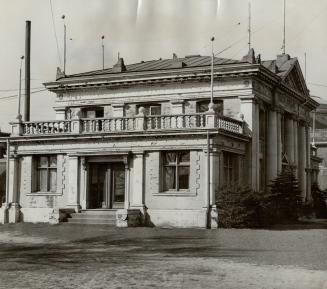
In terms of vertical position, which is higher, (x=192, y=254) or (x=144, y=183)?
(x=144, y=183)

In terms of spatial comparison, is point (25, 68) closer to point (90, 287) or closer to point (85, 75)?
point (85, 75)

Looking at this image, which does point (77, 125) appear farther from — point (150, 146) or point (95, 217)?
point (95, 217)

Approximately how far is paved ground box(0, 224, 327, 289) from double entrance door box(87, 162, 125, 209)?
4885mm

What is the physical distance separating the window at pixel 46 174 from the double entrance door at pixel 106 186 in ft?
6.84

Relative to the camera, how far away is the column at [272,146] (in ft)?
115

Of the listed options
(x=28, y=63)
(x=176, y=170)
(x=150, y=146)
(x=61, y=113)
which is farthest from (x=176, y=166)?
(x=28, y=63)

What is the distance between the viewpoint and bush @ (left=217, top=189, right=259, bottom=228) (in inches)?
1026

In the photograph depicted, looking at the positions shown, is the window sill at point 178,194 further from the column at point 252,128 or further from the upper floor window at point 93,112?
the upper floor window at point 93,112

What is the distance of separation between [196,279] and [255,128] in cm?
2064

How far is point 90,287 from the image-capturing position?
437 inches

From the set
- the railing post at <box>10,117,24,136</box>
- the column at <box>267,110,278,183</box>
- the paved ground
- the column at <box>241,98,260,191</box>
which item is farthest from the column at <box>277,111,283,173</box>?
the railing post at <box>10,117,24,136</box>

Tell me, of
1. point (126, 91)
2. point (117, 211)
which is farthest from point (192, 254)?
point (126, 91)

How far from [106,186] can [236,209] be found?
7054 millimetres

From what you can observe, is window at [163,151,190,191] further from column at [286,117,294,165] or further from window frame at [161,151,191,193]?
column at [286,117,294,165]
